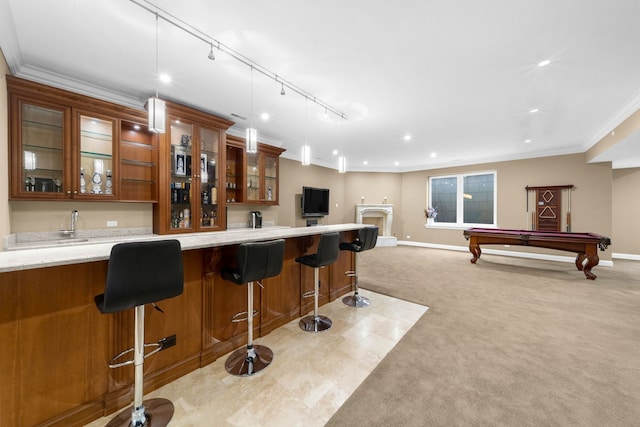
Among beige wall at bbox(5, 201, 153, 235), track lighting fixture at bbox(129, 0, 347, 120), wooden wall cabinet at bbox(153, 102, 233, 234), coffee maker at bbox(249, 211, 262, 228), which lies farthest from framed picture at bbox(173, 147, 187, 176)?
track lighting fixture at bbox(129, 0, 347, 120)

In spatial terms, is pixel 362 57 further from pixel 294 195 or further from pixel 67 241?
pixel 294 195

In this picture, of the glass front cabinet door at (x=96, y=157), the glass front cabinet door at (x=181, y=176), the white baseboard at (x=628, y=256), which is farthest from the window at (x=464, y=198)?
the glass front cabinet door at (x=96, y=157)

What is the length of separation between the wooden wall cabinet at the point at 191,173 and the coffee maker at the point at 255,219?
814 millimetres

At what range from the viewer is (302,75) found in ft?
9.22

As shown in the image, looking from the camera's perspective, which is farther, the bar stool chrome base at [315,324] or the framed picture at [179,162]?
the framed picture at [179,162]

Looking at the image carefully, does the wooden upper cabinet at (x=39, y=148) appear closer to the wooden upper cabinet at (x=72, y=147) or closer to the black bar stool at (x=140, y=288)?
the wooden upper cabinet at (x=72, y=147)

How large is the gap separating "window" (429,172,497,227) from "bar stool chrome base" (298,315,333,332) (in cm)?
663

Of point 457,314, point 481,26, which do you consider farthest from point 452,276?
point 481,26

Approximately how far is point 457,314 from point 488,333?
1.52 feet

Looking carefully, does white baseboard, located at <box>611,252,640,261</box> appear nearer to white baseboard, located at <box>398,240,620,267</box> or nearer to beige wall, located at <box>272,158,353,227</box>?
white baseboard, located at <box>398,240,620,267</box>

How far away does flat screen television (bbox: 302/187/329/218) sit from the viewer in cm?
677

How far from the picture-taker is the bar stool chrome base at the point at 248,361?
6.53ft

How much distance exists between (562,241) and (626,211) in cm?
389

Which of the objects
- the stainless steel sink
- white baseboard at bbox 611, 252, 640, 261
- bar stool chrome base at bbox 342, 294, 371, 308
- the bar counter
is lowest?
bar stool chrome base at bbox 342, 294, 371, 308
